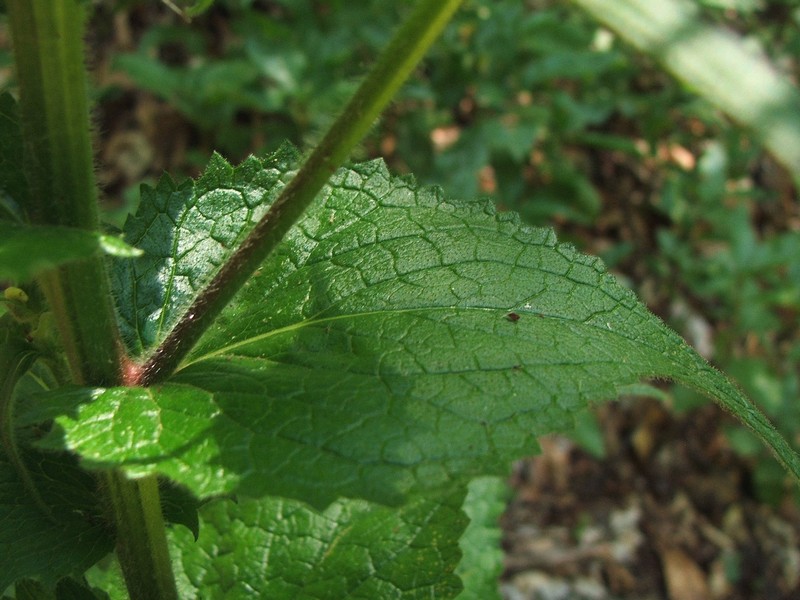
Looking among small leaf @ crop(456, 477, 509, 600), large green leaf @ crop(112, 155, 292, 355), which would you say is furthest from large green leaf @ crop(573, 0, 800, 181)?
large green leaf @ crop(112, 155, 292, 355)

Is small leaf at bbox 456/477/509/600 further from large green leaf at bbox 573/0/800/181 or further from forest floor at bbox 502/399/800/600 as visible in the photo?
forest floor at bbox 502/399/800/600

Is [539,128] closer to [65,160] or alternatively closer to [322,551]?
[322,551]

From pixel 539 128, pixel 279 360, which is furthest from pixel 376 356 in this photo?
pixel 539 128

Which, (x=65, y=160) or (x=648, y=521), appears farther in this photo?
(x=648, y=521)

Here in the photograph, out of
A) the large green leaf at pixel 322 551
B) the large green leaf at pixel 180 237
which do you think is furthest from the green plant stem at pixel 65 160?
the large green leaf at pixel 322 551

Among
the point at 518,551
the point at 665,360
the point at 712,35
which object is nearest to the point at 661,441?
the point at 518,551
